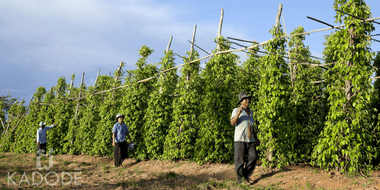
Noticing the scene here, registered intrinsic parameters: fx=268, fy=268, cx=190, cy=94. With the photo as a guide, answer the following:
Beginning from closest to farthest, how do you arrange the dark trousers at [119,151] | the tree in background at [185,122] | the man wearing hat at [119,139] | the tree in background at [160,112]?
the tree in background at [185,122] < the man wearing hat at [119,139] < the dark trousers at [119,151] < the tree in background at [160,112]

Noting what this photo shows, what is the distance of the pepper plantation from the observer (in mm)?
6180

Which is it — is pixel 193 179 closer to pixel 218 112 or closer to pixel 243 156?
pixel 243 156

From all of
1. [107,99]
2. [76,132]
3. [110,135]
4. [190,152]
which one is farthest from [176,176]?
[76,132]

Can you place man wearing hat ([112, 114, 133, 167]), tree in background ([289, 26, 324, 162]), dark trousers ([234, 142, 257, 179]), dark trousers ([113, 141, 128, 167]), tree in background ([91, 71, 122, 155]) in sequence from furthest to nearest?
tree in background ([91, 71, 122, 155]) → dark trousers ([113, 141, 128, 167]) → man wearing hat ([112, 114, 133, 167]) → tree in background ([289, 26, 324, 162]) → dark trousers ([234, 142, 257, 179])

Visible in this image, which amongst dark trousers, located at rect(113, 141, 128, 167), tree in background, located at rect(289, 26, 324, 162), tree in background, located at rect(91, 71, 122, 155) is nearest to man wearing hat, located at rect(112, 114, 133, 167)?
dark trousers, located at rect(113, 141, 128, 167)

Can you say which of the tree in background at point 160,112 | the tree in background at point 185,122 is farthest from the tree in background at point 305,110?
the tree in background at point 160,112

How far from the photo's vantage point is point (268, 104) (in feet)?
23.2

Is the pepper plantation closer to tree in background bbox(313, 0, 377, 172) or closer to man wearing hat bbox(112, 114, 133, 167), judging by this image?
tree in background bbox(313, 0, 377, 172)

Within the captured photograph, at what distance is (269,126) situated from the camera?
22.8ft

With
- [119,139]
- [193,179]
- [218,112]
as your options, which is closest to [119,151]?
[119,139]

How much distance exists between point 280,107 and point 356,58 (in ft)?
6.77

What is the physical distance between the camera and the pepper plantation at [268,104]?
6.18 meters

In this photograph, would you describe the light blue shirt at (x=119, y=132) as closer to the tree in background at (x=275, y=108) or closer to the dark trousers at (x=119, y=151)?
the dark trousers at (x=119, y=151)

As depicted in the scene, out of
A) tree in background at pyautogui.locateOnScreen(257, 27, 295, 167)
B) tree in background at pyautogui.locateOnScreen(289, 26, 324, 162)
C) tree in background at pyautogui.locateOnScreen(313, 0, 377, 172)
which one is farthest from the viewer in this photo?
tree in background at pyautogui.locateOnScreen(289, 26, 324, 162)
